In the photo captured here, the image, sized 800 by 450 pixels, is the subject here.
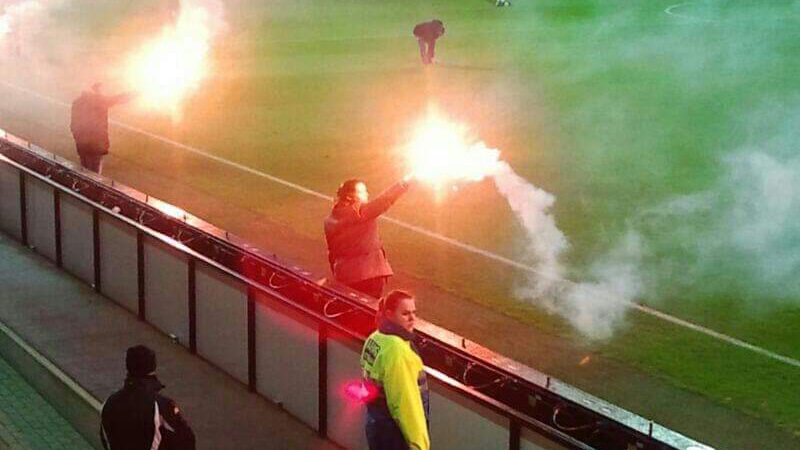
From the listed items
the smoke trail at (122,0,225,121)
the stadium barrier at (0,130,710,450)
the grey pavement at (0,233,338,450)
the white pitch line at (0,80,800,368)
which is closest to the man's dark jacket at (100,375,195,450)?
the stadium barrier at (0,130,710,450)

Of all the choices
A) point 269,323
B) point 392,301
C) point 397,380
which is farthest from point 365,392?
point 269,323

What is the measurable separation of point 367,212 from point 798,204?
9.61m

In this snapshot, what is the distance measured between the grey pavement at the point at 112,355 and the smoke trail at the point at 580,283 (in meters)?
3.60

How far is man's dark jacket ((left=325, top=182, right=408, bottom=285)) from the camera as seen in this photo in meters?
9.75

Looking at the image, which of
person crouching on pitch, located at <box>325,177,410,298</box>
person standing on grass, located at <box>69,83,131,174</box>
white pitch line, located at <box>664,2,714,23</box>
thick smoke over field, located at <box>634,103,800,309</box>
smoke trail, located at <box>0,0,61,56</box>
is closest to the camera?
person crouching on pitch, located at <box>325,177,410,298</box>

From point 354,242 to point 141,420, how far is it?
3885 millimetres

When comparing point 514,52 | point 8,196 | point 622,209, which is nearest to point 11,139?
point 8,196

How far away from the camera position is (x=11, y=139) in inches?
622

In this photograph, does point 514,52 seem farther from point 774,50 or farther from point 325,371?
point 325,371

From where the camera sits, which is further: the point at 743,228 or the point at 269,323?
the point at 743,228

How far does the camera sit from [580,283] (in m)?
13.4

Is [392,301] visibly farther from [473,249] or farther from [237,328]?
[473,249]

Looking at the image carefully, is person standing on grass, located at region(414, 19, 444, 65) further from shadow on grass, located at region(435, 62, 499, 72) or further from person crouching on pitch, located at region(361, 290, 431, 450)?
person crouching on pitch, located at region(361, 290, 431, 450)

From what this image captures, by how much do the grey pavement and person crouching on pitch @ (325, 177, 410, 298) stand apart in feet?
4.05
